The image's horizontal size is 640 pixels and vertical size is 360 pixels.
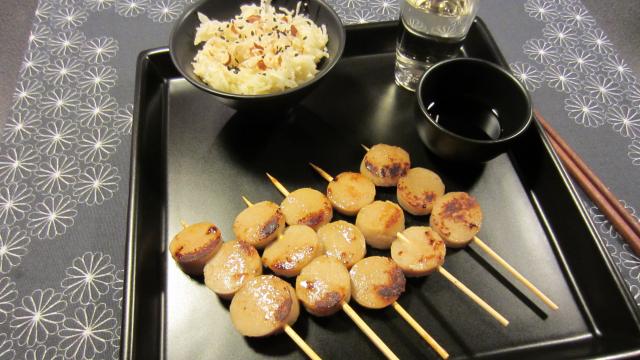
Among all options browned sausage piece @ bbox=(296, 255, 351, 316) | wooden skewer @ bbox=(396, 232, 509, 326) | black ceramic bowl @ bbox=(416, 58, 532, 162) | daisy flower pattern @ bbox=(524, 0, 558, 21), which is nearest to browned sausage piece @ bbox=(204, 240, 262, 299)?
browned sausage piece @ bbox=(296, 255, 351, 316)

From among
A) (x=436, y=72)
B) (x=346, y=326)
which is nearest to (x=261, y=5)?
(x=436, y=72)

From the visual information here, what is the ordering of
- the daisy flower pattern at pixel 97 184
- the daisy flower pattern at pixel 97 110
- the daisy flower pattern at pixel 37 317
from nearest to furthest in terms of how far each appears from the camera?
the daisy flower pattern at pixel 37 317, the daisy flower pattern at pixel 97 184, the daisy flower pattern at pixel 97 110

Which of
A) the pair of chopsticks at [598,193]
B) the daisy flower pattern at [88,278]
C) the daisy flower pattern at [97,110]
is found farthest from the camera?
the daisy flower pattern at [97,110]

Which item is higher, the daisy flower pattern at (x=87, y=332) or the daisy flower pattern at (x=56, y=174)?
the daisy flower pattern at (x=56, y=174)

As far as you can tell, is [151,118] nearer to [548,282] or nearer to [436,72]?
[436,72]

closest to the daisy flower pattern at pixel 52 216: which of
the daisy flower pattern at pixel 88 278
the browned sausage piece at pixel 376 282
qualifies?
the daisy flower pattern at pixel 88 278

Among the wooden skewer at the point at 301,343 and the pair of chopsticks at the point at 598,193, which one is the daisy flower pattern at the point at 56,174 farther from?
the pair of chopsticks at the point at 598,193

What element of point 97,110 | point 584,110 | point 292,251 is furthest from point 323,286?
point 584,110
